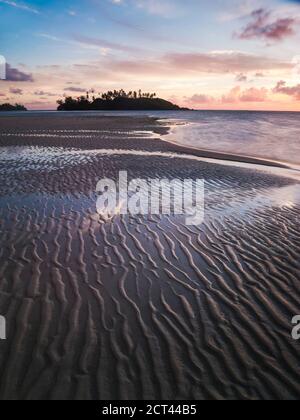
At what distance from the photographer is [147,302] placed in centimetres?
545

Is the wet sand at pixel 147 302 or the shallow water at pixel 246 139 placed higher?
the shallow water at pixel 246 139

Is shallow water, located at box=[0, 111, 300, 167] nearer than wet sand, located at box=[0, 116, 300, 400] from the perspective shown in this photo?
No

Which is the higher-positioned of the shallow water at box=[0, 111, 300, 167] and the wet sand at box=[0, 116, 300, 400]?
the shallow water at box=[0, 111, 300, 167]

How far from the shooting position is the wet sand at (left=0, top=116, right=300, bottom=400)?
3.94 m

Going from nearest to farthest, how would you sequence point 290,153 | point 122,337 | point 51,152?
point 122,337
point 51,152
point 290,153

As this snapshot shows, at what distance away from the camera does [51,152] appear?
20.7 meters

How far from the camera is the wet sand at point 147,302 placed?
394 cm

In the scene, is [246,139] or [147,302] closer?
[147,302]

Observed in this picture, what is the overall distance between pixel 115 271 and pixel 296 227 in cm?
542

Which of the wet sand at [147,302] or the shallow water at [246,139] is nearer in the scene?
the wet sand at [147,302]

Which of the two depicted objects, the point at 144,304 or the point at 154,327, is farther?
the point at 144,304

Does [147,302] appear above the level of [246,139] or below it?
below
